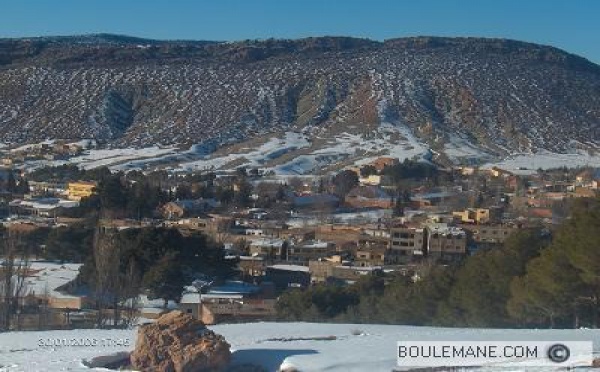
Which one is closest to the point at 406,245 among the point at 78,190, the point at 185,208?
the point at 185,208

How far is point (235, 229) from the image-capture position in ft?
107

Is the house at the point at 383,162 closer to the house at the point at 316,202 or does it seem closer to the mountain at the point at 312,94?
the mountain at the point at 312,94

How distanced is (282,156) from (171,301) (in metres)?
41.8

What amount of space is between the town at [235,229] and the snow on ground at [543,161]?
2475 mm

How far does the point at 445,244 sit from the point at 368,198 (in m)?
15.3

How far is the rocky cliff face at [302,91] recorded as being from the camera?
78312mm

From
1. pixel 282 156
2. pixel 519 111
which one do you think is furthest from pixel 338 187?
pixel 519 111

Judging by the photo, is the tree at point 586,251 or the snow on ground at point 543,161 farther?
the snow on ground at point 543,161

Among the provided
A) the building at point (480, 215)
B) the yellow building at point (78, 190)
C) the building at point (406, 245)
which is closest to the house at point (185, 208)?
the yellow building at point (78, 190)

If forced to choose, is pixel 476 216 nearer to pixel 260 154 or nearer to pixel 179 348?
pixel 179 348

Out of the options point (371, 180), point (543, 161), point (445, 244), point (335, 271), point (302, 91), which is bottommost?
point (335, 271)

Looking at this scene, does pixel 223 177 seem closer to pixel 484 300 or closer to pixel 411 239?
pixel 411 239

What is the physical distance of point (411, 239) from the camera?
28141 mm

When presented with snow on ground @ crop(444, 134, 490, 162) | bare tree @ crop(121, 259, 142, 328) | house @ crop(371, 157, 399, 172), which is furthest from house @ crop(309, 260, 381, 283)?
snow on ground @ crop(444, 134, 490, 162)
